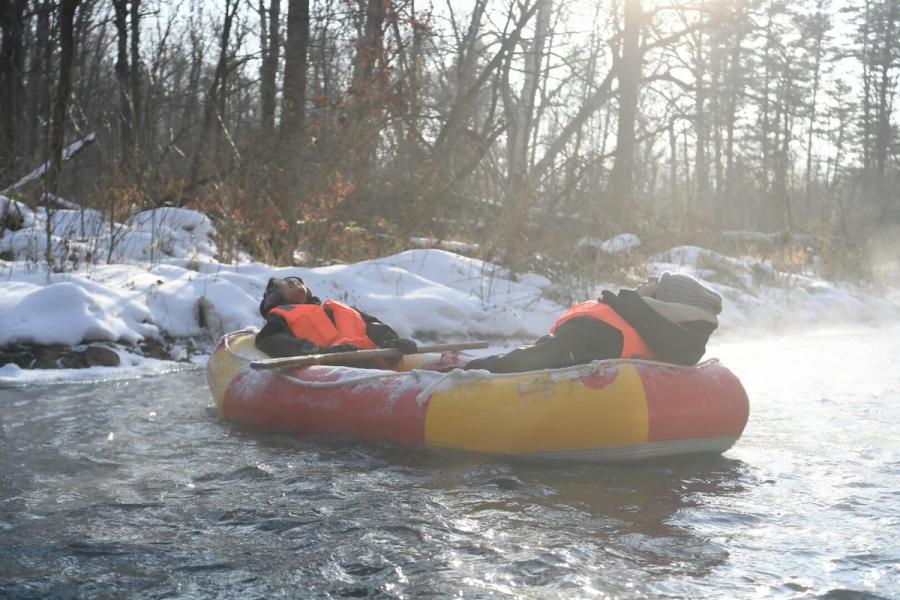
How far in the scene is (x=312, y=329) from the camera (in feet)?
19.2

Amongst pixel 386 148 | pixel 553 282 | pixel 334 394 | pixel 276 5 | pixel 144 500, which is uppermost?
pixel 276 5

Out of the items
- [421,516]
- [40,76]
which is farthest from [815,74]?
[421,516]

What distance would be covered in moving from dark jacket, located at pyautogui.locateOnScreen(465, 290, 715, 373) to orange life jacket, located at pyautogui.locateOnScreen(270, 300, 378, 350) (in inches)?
58.9

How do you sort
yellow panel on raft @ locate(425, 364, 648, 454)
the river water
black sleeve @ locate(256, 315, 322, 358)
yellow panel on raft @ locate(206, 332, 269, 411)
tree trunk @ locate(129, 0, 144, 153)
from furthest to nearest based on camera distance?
tree trunk @ locate(129, 0, 144, 153), black sleeve @ locate(256, 315, 322, 358), yellow panel on raft @ locate(206, 332, 269, 411), yellow panel on raft @ locate(425, 364, 648, 454), the river water

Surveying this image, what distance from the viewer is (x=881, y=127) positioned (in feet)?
96.4

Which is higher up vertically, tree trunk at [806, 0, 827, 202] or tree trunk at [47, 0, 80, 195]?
tree trunk at [806, 0, 827, 202]

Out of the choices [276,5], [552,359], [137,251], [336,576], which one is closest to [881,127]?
[276,5]

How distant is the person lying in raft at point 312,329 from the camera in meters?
5.70

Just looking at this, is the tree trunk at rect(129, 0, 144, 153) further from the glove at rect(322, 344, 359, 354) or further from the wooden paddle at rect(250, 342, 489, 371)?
the wooden paddle at rect(250, 342, 489, 371)

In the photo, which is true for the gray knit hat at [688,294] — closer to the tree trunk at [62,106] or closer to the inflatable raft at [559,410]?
the inflatable raft at [559,410]

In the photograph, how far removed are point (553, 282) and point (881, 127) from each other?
23.5 metres

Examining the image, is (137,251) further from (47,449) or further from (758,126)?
(758,126)

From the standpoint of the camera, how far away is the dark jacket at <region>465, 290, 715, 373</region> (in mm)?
4512

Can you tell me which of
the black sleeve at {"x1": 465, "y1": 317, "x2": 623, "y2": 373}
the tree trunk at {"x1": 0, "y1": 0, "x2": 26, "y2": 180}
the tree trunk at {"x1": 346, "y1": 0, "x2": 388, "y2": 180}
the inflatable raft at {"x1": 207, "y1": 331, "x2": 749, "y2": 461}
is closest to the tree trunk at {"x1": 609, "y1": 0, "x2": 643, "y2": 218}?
the tree trunk at {"x1": 346, "y1": 0, "x2": 388, "y2": 180}
